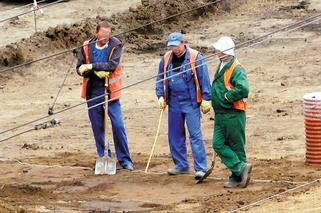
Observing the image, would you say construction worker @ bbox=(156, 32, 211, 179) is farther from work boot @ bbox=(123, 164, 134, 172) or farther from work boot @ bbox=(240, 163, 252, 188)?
work boot @ bbox=(123, 164, 134, 172)

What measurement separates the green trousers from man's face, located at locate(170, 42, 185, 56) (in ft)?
3.71

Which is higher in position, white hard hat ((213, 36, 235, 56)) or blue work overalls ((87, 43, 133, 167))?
white hard hat ((213, 36, 235, 56))

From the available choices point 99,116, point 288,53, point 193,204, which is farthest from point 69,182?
point 288,53

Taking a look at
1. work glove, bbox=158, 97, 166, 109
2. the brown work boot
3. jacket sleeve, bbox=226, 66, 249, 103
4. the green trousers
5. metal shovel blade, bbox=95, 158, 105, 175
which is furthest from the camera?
metal shovel blade, bbox=95, 158, 105, 175

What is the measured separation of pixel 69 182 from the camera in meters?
15.7

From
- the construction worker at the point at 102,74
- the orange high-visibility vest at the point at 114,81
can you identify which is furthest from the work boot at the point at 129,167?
the orange high-visibility vest at the point at 114,81

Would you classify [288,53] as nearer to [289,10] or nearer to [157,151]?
[289,10]

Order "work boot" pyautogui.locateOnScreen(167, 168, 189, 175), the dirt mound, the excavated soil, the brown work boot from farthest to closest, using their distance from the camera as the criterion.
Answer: the dirt mound → "work boot" pyautogui.locateOnScreen(167, 168, 189, 175) → the brown work boot → the excavated soil

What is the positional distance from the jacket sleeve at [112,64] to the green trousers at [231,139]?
187 centimetres

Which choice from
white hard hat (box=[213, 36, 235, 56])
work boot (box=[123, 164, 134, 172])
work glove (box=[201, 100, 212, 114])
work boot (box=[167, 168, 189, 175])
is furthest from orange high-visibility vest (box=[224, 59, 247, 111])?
work boot (box=[123, 164, 134, 172])

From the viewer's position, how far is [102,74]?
1596 centimetres

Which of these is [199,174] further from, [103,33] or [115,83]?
[103,33]

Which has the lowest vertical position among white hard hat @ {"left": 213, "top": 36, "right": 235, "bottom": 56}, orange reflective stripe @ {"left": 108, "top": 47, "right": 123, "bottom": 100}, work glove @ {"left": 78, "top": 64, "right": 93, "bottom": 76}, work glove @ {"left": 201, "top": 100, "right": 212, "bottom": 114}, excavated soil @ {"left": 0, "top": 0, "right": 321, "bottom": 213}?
excavated soil @ {"left": 0, "top": 0, "right": 321, "bottom": 213}

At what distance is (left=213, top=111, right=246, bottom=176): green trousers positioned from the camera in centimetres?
1461
